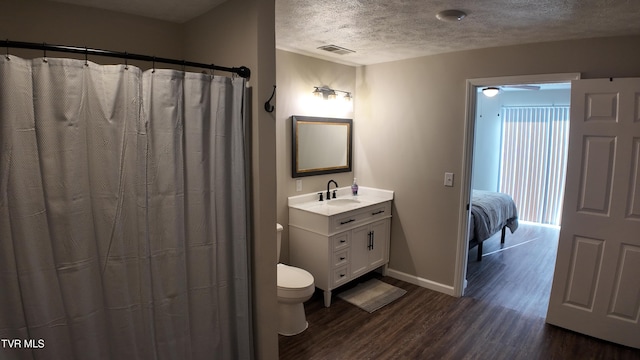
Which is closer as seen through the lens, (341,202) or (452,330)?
(452,330)

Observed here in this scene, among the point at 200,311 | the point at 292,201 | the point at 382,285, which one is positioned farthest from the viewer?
the point at 382,285

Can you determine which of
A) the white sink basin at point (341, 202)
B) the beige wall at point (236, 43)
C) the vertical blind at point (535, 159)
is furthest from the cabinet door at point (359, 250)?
the vertical blind at point (535, 159)

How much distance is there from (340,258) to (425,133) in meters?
1.47

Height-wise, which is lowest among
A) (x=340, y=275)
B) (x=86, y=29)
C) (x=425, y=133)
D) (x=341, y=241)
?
(x=340, y=275)

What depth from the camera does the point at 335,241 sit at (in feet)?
10.4

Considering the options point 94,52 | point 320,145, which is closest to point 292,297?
point 320,145

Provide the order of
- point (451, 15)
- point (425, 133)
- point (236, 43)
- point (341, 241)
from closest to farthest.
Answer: point (236, 43) < point (451, 15) < point (341, 241) < point (425, 133)

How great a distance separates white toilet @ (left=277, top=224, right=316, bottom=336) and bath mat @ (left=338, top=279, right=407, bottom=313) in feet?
1.99

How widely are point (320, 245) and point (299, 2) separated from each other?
1.98 metres

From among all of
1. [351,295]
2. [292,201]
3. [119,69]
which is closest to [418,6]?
[119,69]

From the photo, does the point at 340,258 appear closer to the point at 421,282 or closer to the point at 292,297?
the point at 292,297

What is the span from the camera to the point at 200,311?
1818 mm

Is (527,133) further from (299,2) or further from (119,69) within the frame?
(119,69)

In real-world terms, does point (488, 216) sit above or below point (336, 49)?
below
